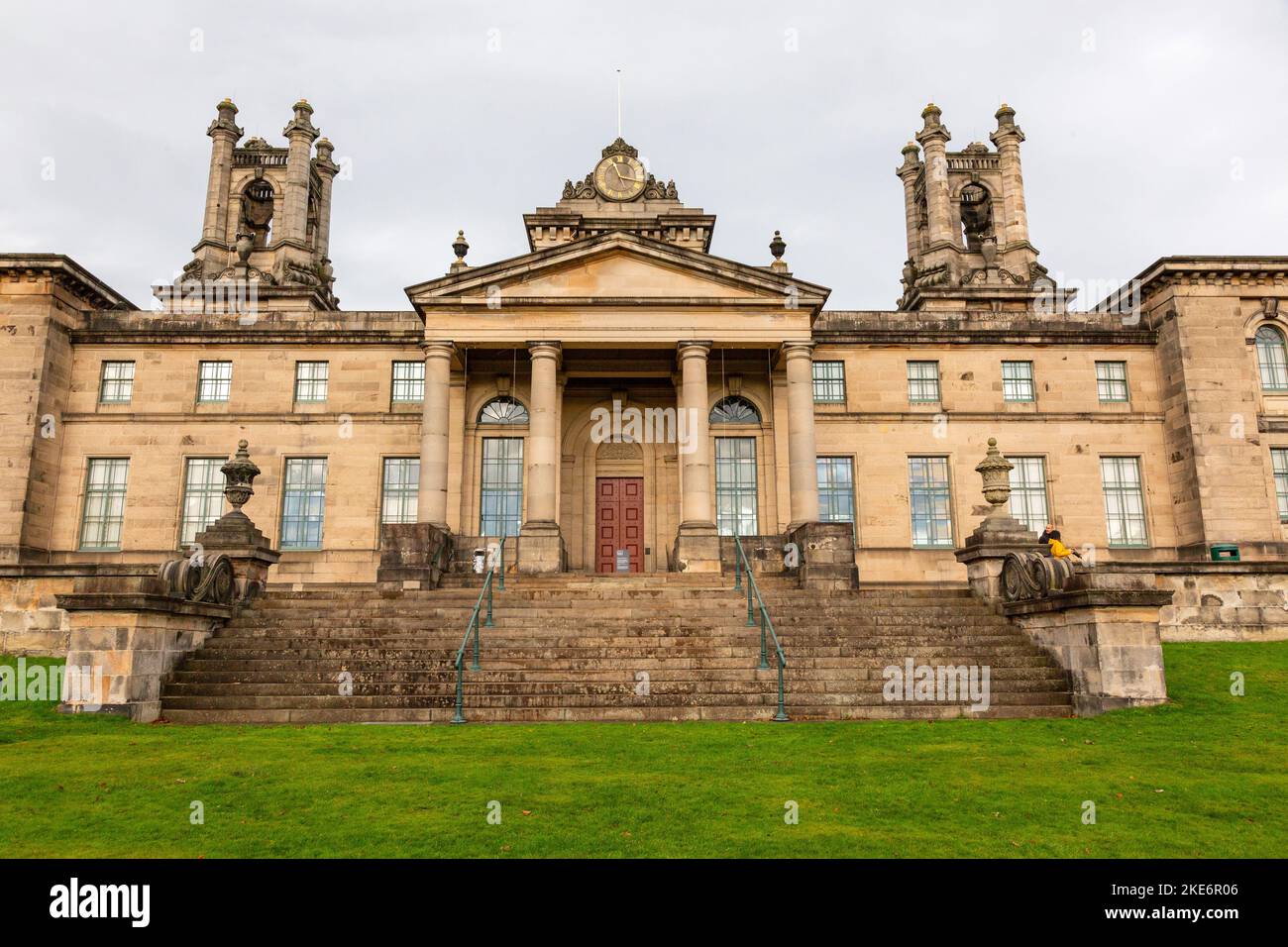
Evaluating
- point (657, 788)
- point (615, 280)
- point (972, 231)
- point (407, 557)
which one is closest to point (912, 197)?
point (972, 231)

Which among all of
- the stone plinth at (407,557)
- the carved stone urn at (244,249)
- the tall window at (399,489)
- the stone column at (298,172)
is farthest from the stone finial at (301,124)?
the stone plinth at (407,557)

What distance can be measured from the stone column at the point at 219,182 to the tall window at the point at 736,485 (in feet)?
100

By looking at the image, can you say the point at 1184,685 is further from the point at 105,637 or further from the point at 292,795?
the point at 105,637

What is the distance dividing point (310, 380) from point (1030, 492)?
71.4ft

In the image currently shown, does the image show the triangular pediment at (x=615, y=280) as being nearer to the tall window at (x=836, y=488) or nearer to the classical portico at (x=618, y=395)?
the classical portico at (x=618, y=395)

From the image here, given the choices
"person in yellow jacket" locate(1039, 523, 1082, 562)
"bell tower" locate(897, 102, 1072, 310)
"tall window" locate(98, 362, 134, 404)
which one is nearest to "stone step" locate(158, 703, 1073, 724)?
"person in yellow jacket" locate(1039, 523, 1082, 562)

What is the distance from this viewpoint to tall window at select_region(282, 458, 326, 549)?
2650 centimetres

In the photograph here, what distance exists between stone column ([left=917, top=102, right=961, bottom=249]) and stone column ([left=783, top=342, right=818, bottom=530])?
74.8 feet

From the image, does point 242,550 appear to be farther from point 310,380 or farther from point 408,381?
point 310,380

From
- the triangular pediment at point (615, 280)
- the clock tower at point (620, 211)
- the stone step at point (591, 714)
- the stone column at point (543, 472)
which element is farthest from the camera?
the clock tower at point (620, 211)

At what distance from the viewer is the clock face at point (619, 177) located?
105 ft

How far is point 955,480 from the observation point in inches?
1056
